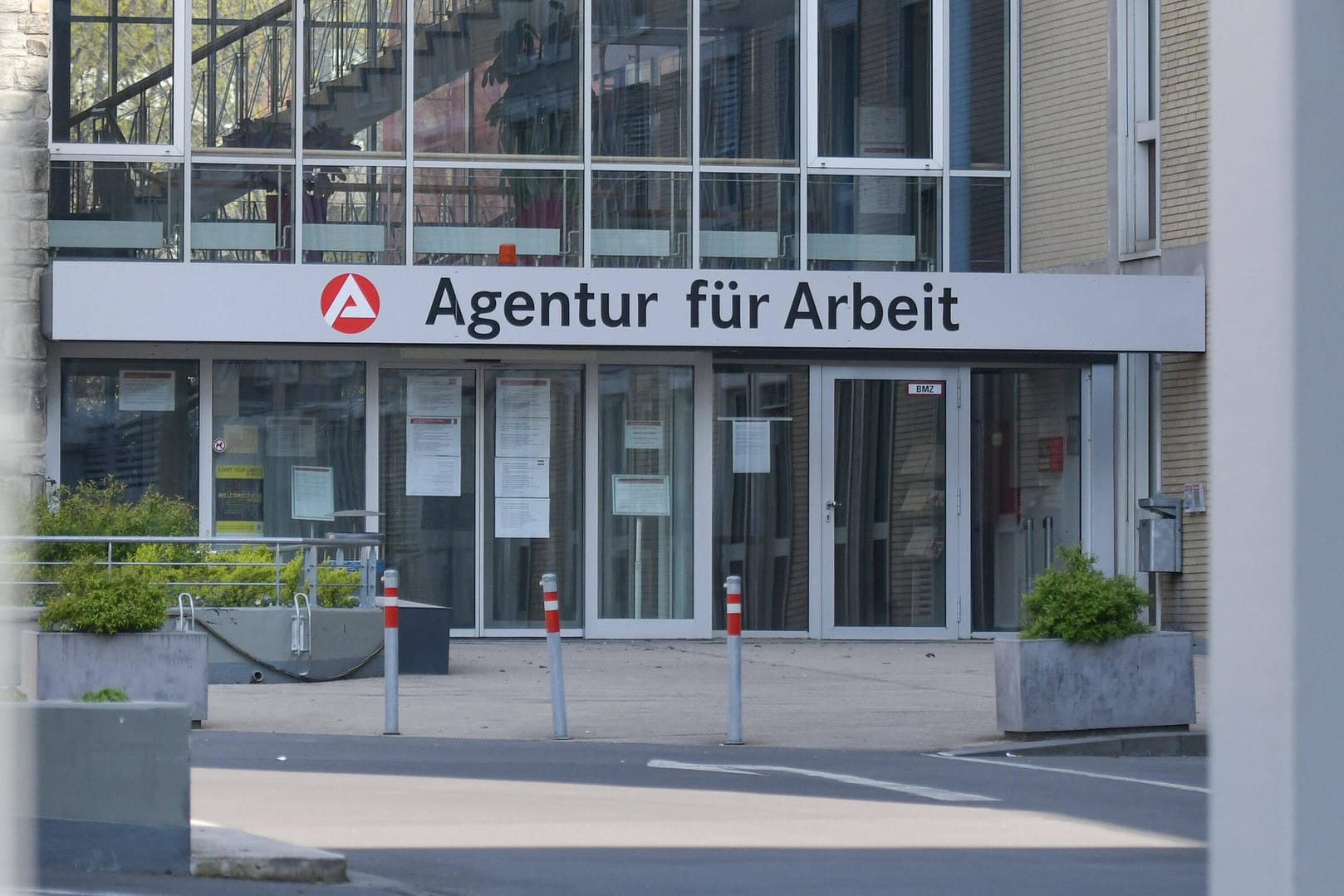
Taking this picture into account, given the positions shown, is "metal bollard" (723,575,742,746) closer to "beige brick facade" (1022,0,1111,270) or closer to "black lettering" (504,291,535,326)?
"black lettering" (504,291,535,326)

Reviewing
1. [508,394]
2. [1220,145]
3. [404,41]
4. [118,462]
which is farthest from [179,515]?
[1220,145]

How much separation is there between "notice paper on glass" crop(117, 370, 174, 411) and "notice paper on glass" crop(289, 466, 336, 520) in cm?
140

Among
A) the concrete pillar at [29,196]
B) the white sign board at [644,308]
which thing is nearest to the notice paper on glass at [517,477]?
the white sign board at [644,308]

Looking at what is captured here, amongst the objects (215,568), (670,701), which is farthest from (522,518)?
(670,701)

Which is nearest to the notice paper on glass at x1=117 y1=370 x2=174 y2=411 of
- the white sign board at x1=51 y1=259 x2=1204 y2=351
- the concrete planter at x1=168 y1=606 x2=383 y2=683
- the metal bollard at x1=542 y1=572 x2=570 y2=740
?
the white sign board at x1=51 y1=259 x2=1204 y2=351

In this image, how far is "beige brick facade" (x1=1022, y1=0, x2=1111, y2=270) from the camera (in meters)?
20.5

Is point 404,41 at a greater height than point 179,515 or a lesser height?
greater

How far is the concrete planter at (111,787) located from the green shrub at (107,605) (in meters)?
5.24

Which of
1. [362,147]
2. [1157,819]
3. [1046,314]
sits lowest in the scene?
[1157,819]

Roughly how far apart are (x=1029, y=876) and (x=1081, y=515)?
1348cm

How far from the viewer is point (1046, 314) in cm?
1911

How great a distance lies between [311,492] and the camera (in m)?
19.4

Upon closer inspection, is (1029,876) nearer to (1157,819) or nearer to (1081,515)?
(1157,819)

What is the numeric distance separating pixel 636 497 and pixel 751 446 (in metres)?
1.28
